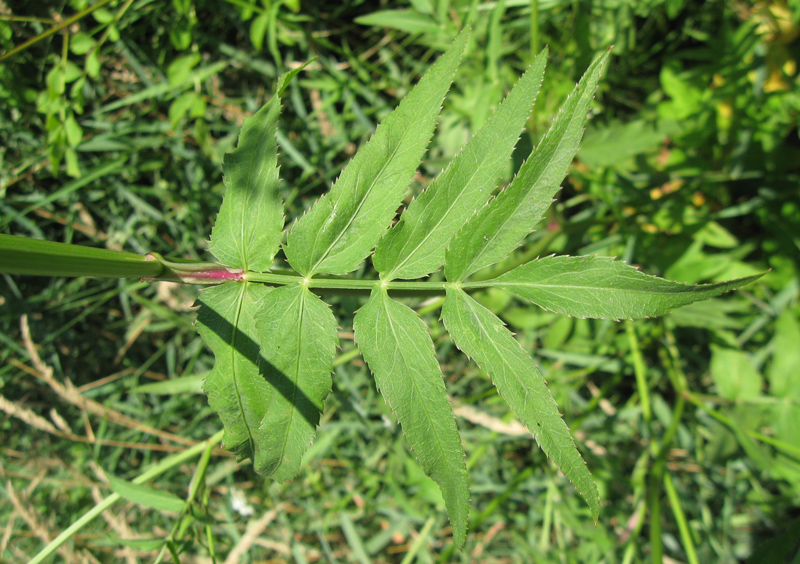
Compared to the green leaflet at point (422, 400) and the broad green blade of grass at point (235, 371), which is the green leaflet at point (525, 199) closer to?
the green leaflet at point (422, 400)

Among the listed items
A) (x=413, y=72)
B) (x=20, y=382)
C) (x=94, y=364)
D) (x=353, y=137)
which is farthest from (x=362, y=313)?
(x=20, y=382)

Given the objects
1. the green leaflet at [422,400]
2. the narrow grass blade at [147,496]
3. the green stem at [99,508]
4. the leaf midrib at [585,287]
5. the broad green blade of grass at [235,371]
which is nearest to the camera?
the leaf midrib at [585,287]

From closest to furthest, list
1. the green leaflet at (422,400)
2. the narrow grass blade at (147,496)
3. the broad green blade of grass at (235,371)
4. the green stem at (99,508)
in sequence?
the green leaflet at (422,400) → the broad green blade of grass at (235,371) → the green stem at (99,508) → the narrow grass blade at (147,496)

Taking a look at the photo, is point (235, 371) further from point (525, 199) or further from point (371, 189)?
point (525, 199)

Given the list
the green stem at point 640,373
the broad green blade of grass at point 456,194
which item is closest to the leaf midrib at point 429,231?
the broad green blade of grass at point 456,194

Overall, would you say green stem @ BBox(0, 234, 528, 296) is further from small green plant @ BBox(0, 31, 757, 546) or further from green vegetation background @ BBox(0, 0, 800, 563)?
green vegetation background @ BBox(0, 0, 800, 563)

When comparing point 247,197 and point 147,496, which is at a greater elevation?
point 247,197

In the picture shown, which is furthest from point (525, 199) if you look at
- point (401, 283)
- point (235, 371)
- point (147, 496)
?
point (147, 496)
